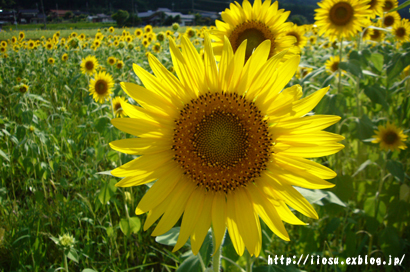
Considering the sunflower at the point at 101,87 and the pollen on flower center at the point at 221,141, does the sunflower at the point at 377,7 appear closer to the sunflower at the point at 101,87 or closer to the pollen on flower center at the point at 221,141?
the pollen on flower center at the point at 221,141

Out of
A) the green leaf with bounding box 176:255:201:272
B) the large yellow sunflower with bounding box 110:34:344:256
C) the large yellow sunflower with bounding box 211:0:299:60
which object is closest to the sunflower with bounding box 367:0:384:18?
the large yellow sunflower with bounding box 211:0:299:60

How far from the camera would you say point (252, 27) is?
237cm

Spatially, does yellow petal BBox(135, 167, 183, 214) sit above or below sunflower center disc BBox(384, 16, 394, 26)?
below

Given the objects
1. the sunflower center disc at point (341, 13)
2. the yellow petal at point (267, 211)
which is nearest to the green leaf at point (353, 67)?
the sunflower center disc at point (341, 13)

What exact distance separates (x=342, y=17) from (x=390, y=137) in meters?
1.45

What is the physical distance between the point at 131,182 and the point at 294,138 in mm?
838

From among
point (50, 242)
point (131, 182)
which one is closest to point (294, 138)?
point (131, 182)

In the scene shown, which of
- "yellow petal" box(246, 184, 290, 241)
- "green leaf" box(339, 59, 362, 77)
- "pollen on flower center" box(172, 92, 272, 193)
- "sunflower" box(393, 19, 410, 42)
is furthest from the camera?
"sunflower" box(393, 19, 410, 42)

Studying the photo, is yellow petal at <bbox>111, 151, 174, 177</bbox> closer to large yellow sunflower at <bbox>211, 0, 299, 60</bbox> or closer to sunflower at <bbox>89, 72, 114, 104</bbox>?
large yellow sunflower at <bbox>211, 0, 299, 60</bbox>

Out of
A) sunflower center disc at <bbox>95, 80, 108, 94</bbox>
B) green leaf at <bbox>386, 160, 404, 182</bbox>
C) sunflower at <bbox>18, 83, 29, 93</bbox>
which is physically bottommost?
green leaf at <bbox>386, 160, 404, 182</bbox>

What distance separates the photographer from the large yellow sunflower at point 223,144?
1.39 metres

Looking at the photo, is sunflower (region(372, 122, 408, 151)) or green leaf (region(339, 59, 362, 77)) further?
sunflower (region(372, 122, 408, 151))

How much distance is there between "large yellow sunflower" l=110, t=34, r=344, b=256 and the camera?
1391 millimetres

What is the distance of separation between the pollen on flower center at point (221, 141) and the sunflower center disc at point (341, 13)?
2.48 metres
